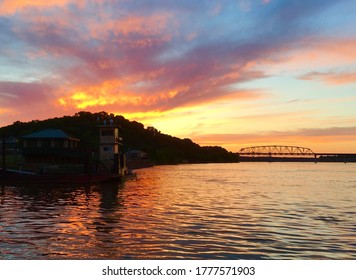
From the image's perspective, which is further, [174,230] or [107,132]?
[107,132]

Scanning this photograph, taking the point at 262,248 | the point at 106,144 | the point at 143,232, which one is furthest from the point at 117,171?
the point at 262,248

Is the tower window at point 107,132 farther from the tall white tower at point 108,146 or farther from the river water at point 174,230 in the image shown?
the river water at point 174,230

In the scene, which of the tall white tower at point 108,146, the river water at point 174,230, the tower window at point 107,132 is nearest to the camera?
the river water at point 174,230

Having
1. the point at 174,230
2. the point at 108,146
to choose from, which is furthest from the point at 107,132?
the point at 174,230

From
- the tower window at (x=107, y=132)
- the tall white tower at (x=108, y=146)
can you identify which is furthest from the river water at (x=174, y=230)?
the tower window at (x=107, y=132)

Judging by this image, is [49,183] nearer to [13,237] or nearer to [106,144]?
[106,144]

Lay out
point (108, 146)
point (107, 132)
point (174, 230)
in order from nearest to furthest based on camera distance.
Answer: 1. point (174, 230)
2. point (108, 146)
3. point (107, 132)

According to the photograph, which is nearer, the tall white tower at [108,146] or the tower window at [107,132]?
the tall white tower at [108,146]

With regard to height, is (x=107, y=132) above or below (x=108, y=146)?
above

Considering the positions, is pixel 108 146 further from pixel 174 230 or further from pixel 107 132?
pixel 174 230

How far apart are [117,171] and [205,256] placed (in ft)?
188

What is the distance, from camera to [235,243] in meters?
21.8

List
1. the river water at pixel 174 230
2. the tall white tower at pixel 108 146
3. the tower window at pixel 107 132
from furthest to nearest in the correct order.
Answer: the tower window at pixel 107 132 < the tall white tower at pixel 108 146 < the river water at pixel 174 230

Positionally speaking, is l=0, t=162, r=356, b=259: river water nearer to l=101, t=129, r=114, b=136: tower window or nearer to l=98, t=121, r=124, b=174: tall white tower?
l=98, t=121, r=124, b=174: tall white tower
